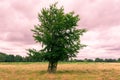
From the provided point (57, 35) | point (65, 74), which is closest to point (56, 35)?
point (57, 35)

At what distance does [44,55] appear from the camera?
141 feet

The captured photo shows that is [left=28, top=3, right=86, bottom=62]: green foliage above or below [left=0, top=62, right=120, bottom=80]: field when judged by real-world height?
above

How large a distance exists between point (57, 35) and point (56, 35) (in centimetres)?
17

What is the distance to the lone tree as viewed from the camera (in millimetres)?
43094

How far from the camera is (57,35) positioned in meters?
44.0

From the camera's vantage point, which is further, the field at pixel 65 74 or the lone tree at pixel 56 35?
the lone tree at pixel 56 35

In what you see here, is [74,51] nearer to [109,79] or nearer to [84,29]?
[84,29]

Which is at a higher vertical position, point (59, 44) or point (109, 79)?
point (59, 44)

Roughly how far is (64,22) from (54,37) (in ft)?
10.1

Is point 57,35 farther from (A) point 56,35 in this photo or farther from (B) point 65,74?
(B) point 65,74

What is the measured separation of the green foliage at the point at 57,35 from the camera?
141 feet

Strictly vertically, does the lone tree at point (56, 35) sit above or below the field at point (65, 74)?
above

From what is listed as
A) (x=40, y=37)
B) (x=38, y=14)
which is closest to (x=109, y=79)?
(x=40, y=37)

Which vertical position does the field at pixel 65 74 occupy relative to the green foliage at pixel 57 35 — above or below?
below
